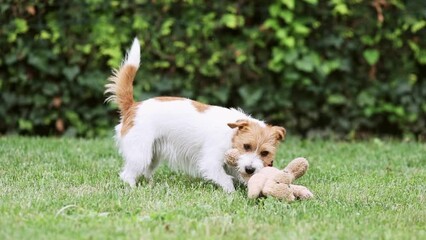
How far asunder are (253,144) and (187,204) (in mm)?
762

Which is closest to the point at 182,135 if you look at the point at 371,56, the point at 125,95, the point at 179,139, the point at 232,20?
the point at 179,139

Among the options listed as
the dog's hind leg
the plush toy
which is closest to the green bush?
the dog's hind leg

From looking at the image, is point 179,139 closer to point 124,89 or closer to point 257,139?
point 124,89

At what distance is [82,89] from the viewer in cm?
886

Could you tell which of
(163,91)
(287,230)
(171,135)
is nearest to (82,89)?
(163,91)

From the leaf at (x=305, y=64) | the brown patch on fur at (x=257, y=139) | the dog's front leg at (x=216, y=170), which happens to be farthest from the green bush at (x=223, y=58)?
the brown patch on fur at (x=257, y=139)

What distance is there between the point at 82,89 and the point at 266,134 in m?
4.17

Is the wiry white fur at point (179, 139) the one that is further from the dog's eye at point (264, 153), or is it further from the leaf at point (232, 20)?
the leaf at point (232, 20)

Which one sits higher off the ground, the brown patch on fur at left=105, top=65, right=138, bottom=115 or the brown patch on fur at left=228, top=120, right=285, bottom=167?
the brown patch on fur at left=105, top=65, right=138, bottom=115

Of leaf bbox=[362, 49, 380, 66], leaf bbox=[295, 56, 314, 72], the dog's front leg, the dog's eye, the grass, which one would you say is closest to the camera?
the grass

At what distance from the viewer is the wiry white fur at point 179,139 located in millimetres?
5355

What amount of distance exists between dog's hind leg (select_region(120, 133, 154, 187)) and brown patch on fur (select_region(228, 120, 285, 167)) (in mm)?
641

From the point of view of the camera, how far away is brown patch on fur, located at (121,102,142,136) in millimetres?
5488

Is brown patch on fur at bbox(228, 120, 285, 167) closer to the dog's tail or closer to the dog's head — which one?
the dog's head
